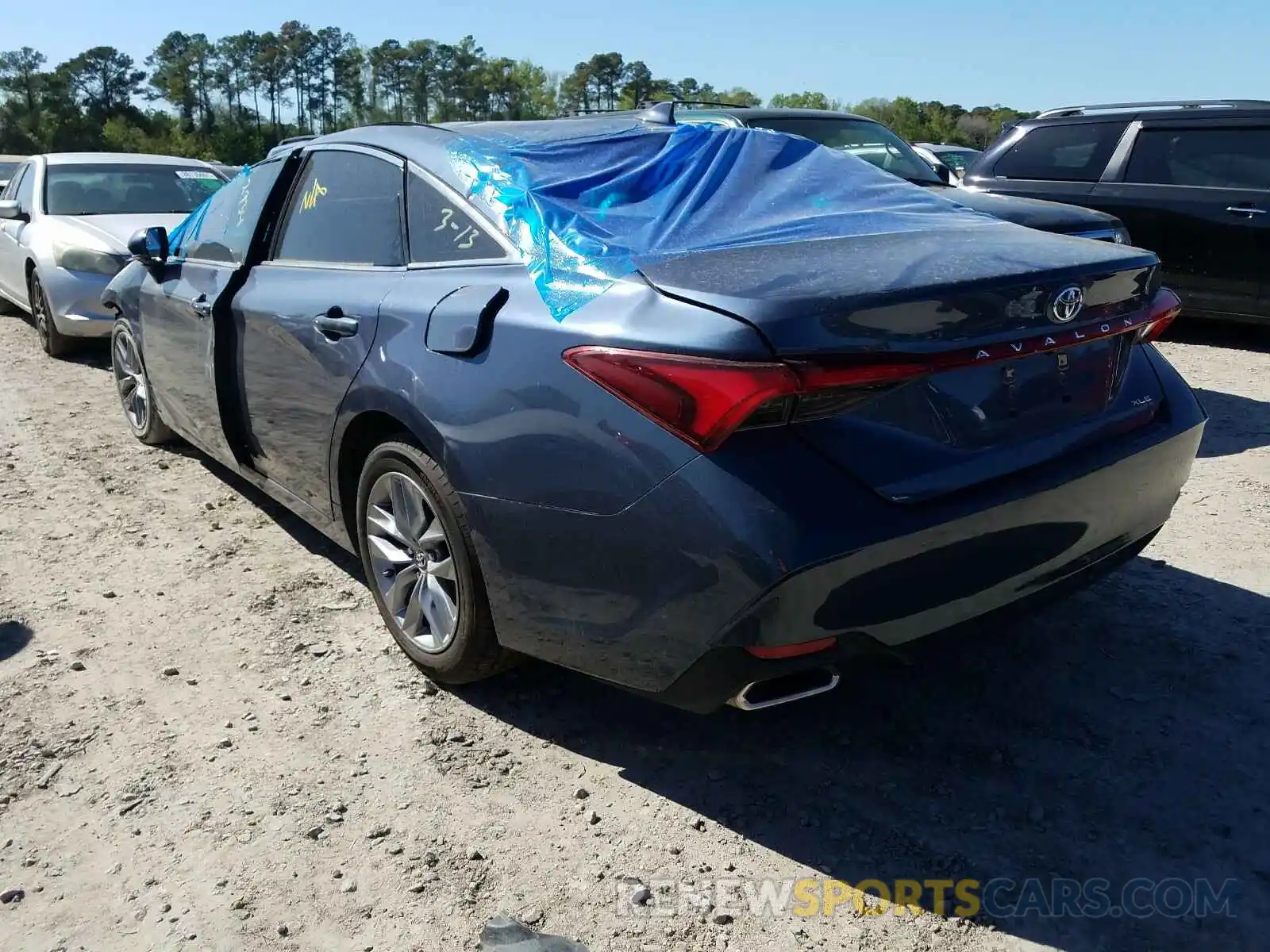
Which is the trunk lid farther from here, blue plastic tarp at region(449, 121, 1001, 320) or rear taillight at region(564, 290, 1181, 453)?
blue plastic tarp at region(449, 121, 1001, 320)

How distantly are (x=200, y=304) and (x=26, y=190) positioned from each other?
6227mm

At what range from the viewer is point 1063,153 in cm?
799

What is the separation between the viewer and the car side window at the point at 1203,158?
23.9 ft

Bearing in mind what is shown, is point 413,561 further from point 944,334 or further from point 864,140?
point 864,140

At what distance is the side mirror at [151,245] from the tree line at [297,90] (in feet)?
203

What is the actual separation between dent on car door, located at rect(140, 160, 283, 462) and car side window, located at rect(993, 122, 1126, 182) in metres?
6.09

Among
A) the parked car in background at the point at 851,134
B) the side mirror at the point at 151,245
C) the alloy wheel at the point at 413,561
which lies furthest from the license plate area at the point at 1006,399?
the side mirror at the point at 151,245

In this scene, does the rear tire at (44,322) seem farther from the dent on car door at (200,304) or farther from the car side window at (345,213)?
the car side window at (345,213)

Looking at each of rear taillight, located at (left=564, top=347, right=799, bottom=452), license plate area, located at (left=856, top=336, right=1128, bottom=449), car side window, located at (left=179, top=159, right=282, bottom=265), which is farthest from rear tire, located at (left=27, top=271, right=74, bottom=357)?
license plate area, located at (left=856, top=336, right=1128, bottom=449)

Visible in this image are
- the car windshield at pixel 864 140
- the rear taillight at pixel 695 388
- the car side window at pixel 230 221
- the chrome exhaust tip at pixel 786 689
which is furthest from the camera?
the car windshield at pixel 864 140

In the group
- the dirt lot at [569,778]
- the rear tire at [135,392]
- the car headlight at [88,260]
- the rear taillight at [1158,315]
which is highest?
the rear taillight at [1158,315]

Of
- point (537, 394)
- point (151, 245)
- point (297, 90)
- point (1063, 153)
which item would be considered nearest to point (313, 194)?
point (151, 245)

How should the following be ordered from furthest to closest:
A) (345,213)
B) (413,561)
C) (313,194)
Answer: (313,194) → (345,213) → (413,561)

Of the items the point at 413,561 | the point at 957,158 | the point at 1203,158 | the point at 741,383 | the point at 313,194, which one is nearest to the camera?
the point at 741,383
